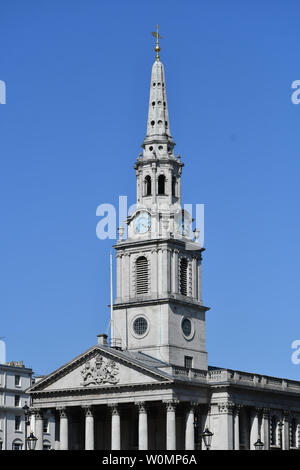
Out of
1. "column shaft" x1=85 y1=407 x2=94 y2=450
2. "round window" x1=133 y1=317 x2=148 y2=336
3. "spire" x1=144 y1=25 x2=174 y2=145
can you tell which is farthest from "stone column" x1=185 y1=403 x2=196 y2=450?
"spire" x1=144 y1=25 x2=174 y2=145

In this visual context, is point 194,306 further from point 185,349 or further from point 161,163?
point 161,163

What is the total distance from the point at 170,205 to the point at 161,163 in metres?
4.39

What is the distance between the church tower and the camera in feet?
378

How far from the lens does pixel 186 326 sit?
117 metres

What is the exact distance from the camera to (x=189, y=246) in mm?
118688

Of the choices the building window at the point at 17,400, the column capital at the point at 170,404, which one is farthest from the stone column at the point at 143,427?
the building window at the point at 17,400

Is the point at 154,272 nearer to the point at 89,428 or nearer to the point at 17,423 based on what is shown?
the point at 89,428

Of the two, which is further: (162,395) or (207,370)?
(207,370)

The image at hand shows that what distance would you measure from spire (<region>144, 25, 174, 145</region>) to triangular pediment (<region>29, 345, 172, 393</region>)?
75.9 feet

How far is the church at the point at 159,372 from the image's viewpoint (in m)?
109

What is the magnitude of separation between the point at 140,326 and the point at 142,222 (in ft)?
34.0
